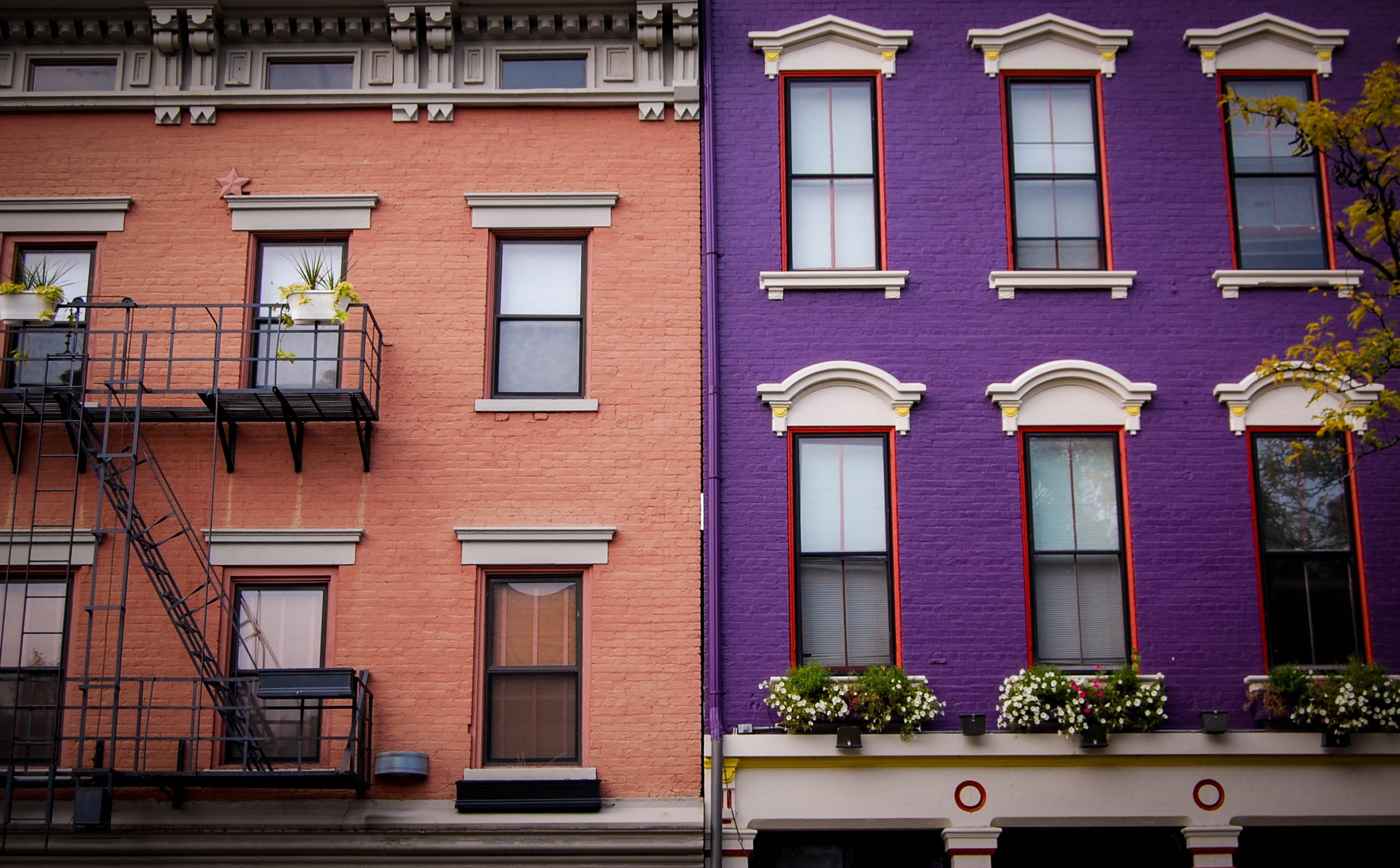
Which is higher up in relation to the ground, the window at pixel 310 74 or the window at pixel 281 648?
the window at pixel 310 74

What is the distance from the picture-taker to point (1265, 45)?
43.7 ft

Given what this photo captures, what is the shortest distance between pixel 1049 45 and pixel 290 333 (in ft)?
25.3

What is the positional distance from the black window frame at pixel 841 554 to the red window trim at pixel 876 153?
1.58m

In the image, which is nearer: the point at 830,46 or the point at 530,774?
the point at 530,774

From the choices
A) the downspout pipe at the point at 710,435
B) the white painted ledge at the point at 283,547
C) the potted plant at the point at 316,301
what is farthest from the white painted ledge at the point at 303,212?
the downspout pipe at the point at 710,435

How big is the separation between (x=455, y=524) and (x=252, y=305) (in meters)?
2.56

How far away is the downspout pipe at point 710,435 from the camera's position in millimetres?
11516

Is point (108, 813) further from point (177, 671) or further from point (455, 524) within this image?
point (455, 524)

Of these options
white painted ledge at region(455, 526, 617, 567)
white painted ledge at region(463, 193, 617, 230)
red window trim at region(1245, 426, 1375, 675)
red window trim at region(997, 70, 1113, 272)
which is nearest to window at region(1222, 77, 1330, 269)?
red window trim at region(997, 70, 1113, 272)

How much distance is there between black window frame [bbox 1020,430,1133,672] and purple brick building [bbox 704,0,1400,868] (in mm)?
30

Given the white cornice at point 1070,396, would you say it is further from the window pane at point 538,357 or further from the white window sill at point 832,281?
the window pane at point 538,357

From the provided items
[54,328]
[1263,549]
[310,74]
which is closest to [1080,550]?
A: [1263,549]

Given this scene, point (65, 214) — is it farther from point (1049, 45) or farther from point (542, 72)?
point (1049, 45)

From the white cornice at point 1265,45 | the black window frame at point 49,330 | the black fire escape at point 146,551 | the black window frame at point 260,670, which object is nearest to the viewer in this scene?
the black fire escape at point 146,551
